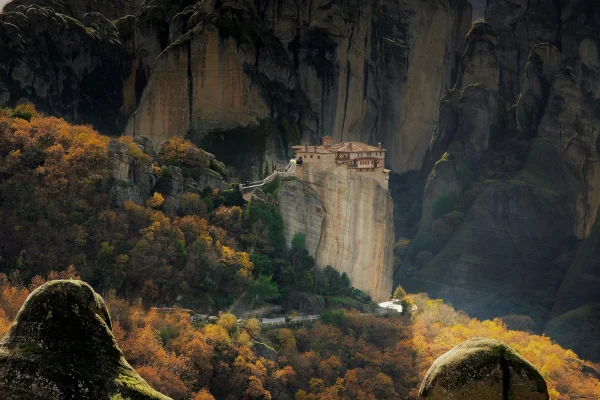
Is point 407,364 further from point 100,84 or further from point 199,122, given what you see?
point 100,84

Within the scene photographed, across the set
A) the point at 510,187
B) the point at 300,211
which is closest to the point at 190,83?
the point at 300,211

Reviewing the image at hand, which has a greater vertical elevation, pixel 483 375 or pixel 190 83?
pixel 190 83

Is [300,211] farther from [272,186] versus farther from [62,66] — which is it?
[62,66]

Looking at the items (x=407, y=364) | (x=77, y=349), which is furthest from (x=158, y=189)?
(x=77, y=349)

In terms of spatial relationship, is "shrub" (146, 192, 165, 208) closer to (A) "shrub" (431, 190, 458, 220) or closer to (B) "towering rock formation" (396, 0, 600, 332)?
(B) "towering rock formation" (396, 0, 600, 332)

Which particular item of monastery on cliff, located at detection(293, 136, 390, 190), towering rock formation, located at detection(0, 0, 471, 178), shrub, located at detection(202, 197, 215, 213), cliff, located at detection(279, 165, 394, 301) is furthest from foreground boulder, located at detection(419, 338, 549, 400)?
towering rock formation, located at detection(0, 0, 471, 178)

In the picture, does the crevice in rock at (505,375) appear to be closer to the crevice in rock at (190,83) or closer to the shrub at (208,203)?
the shrub at (208,203)

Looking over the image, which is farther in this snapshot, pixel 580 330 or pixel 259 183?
pixel 580 330
